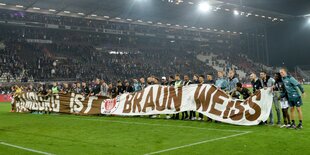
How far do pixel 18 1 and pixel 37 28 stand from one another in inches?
305

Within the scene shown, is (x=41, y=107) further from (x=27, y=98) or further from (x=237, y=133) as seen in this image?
(x=237, y=133)

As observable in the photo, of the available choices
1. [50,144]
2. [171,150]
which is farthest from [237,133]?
[50,144]

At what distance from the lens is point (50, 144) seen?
7926 millimetres

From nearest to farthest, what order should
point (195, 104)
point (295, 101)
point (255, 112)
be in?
1. point (295, 101)
2. point (255, 112)
3. point (195, 104)

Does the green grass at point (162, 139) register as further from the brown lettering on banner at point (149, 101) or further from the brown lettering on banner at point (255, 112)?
the brown lettering on banner at point (149, 101)

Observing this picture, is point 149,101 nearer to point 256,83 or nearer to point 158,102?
point 158,102

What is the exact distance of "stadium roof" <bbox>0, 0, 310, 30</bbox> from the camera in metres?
35.5

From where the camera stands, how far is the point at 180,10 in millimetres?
42281

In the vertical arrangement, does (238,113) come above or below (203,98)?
below

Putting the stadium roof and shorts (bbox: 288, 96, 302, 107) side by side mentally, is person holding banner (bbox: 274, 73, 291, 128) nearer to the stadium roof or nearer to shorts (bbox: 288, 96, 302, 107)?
shorts (bbox: 288, 96, 302, 107)

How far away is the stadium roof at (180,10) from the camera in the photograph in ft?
116

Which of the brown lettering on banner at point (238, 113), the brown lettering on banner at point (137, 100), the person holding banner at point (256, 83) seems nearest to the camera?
the brown lettering on banner at point (238, 113)

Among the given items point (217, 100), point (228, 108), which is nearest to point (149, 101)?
point (217, 100)

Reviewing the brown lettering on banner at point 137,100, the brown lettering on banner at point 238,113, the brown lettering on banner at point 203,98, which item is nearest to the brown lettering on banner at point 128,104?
the brown lettering on banner at point 137,100
